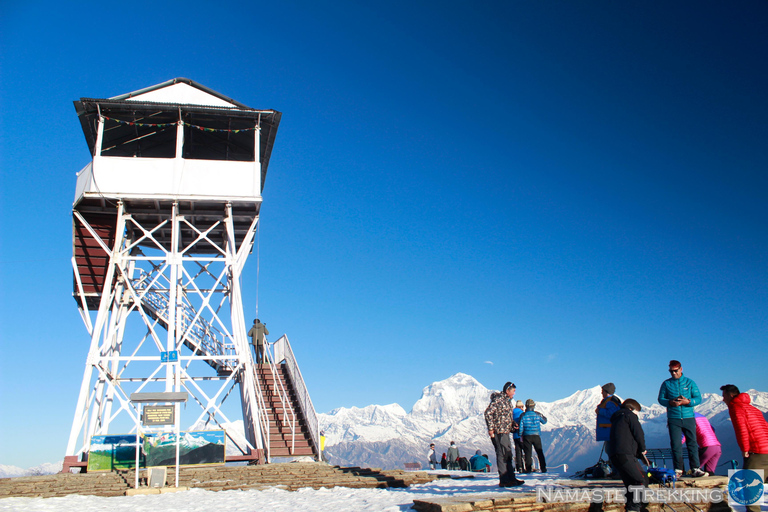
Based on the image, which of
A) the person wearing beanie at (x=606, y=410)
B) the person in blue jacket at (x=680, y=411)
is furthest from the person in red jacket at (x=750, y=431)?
the person wearing beanie at (x=606, y=410)

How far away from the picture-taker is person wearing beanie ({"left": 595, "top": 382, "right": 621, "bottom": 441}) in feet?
32.8

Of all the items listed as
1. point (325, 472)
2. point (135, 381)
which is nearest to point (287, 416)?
point (135, 381)

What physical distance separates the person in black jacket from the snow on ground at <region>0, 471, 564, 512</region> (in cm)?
155

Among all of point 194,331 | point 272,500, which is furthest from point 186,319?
point 272,500

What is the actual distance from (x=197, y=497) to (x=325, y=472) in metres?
3.42

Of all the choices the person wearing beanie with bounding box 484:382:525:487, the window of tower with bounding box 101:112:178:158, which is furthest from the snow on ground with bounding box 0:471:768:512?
the window of tower with bounding box 101:112:178:158

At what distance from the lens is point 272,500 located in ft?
29.4

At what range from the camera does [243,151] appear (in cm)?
2081

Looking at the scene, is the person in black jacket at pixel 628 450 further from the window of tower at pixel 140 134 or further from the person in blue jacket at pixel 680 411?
the window of tower at pixel 140 134

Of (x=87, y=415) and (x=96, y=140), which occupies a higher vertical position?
(x=96, y=140)

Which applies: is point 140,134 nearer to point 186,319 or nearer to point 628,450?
point 186,319

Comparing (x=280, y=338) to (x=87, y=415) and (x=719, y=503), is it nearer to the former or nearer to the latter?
(x=87, y=415)

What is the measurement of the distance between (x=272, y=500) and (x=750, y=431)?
692cm

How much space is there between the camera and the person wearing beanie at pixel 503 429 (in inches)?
370
